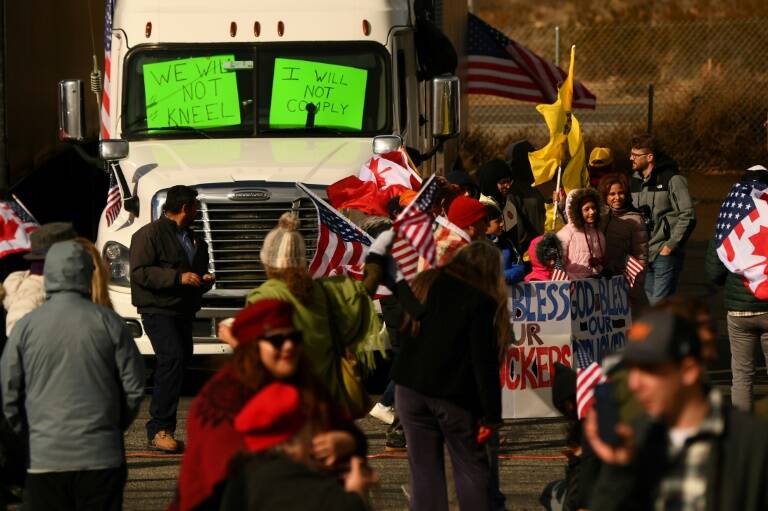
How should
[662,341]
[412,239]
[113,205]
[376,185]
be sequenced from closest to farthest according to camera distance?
[662,341]
[412,239]
[376,185]
[113,205]

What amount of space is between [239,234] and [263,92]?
4.27ft

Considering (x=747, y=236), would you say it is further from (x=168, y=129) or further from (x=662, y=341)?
Result: (x=662, y=341)

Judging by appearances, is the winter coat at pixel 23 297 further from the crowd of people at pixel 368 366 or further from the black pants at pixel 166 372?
the black pants at pixel 166 372

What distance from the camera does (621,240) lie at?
1079 centimetres

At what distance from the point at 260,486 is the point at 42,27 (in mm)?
11134

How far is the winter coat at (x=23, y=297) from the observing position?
7344mm

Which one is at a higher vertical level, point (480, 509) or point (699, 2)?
point (699, 2)

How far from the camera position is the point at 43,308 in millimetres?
6309

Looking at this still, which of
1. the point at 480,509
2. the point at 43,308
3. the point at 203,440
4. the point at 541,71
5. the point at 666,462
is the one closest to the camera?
the point at 666,462

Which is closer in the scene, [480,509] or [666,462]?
[666,462]

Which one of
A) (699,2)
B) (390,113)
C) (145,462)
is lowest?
(145,462)

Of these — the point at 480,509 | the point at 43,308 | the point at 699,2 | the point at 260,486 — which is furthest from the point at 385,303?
the point at 699,2

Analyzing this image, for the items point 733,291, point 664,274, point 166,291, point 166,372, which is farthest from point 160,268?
point 664,274

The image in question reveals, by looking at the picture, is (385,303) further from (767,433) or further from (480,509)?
(767,433)
